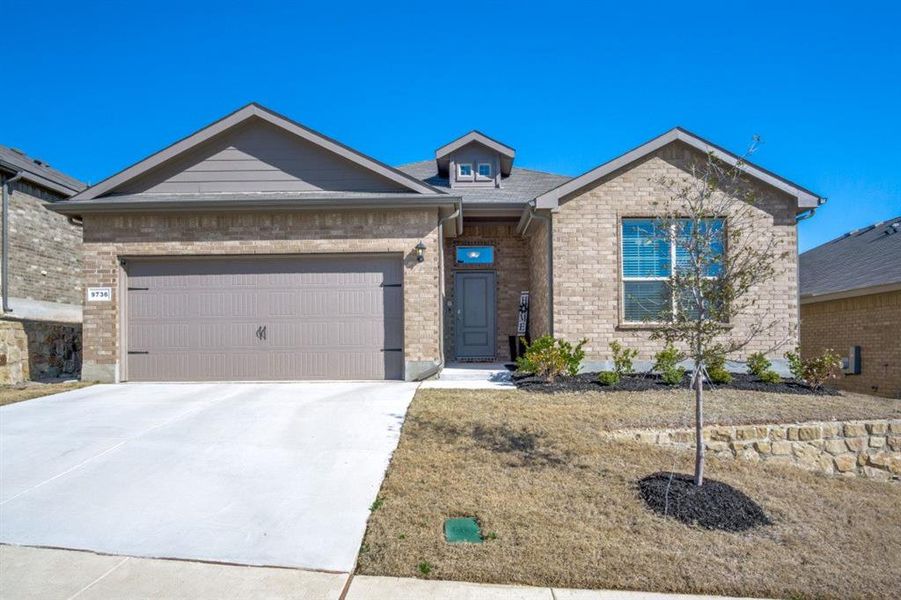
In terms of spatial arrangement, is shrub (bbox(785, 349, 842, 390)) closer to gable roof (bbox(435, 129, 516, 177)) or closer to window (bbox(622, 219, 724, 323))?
window (bbox(622, 219, 724, 323))

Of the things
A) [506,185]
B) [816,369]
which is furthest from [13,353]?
[816,369]

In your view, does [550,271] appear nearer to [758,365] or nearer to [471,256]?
[471,256]

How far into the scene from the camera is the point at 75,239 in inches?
630

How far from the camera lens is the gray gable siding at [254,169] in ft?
34.8

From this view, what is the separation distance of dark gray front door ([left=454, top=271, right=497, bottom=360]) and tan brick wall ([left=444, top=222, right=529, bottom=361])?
149mm

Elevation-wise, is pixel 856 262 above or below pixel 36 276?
above

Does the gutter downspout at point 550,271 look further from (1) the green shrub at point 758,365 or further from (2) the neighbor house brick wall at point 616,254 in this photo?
(1) the green shrub at point 758,365

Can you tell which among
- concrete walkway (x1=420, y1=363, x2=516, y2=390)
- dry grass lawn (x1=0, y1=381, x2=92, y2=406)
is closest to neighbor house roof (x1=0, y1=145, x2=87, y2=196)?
dry grass lawn (x1=0, y1=381, x2=92, y2=406)

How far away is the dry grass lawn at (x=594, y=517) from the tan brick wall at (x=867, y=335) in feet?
25.2

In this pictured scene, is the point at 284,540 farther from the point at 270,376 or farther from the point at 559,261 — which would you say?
the point at 559,261

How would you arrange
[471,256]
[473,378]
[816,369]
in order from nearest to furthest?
1. [816,369]
2. [473,378]
3. [471,256]

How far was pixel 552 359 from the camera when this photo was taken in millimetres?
9391

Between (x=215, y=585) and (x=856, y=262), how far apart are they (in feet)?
58.8

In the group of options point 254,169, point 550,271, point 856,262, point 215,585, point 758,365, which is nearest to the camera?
point 215,585
